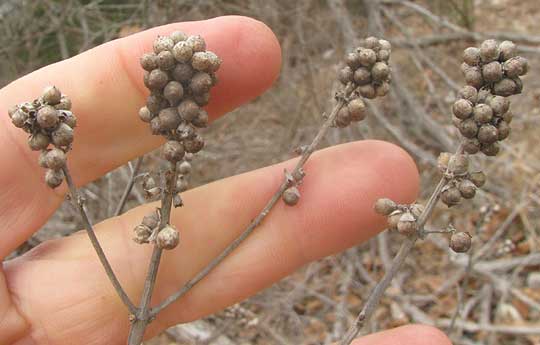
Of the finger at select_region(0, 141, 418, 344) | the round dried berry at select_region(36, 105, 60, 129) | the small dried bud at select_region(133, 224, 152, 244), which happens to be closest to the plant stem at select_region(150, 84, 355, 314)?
the finger at select_region(0, 141, 418, 344)

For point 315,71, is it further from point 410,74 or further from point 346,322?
point 346,322

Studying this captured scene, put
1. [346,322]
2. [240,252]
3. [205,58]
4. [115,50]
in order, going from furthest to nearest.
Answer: [346,322] → [240,252] → [115,50] → [205,58]

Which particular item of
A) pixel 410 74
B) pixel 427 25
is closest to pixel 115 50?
pixel 410 74

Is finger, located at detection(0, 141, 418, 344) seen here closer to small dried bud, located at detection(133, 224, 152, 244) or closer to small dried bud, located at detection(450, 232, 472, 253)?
small dried bud, located at detection(133, 224, 152, 244)

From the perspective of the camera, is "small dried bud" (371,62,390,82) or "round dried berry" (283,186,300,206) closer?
"small dried bud" (371,62,390,82)

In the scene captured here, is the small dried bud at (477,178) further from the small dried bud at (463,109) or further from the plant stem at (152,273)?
the plant stem at (152,273)

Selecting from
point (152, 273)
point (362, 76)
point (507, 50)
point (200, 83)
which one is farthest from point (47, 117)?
point (507, 50)
